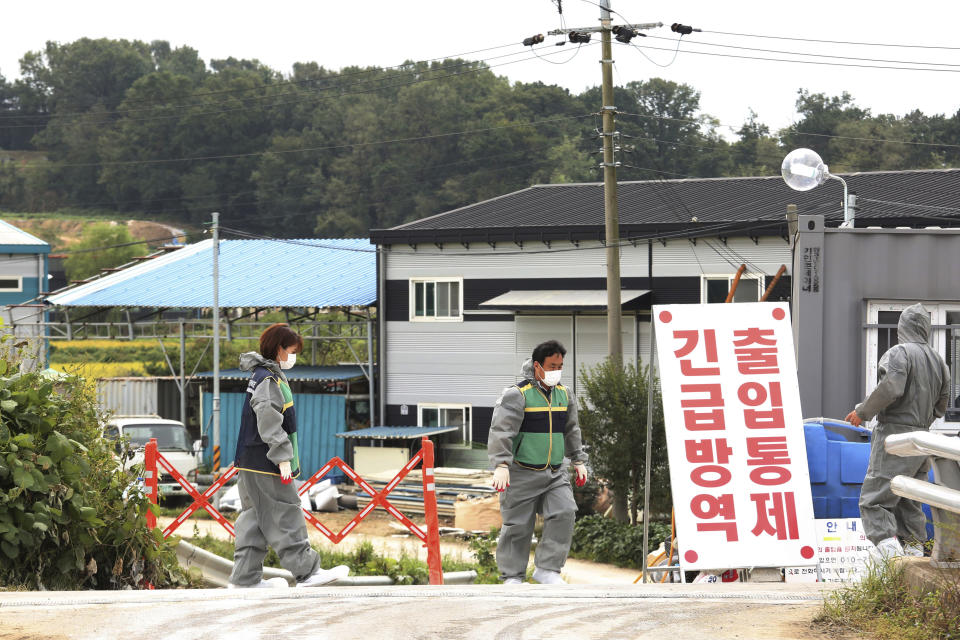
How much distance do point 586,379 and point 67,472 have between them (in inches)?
565

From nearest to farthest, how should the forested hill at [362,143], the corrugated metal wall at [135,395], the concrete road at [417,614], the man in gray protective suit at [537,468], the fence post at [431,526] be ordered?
the concrete road at [417,614] < the man in gray protective suit at [537,468] < the fence post at [431,526] < the corrugated metal wall at [135,395] < the forested hill at [362,143]

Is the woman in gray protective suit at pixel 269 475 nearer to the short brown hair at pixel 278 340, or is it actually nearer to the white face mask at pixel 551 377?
the short brown hair at pixel 278 340

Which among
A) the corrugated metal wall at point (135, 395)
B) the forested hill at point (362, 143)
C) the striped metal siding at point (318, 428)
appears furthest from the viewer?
the forested hill at point (362, 143)

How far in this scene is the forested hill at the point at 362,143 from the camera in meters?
Result: 67.5

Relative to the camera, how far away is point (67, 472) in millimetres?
7785

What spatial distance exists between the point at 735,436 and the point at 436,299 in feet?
70.0

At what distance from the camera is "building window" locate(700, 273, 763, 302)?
87.2ft

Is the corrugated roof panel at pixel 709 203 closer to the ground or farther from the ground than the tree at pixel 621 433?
farther from the ground

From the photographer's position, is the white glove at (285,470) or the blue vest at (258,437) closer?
the white glove at (285,470)

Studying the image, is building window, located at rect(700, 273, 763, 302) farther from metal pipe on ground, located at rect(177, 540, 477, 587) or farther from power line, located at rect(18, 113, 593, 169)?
power line, located at rect(18, 113, 593, 169)

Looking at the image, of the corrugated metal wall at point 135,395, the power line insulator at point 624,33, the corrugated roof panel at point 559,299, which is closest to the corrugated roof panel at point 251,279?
the corrugated metal wall at point 135,395

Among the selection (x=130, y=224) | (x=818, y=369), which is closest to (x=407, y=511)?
(x=818, y=369)

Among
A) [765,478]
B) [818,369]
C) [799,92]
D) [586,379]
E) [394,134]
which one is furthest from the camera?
[394,134]

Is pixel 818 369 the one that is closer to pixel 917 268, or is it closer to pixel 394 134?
pixel 917 268
